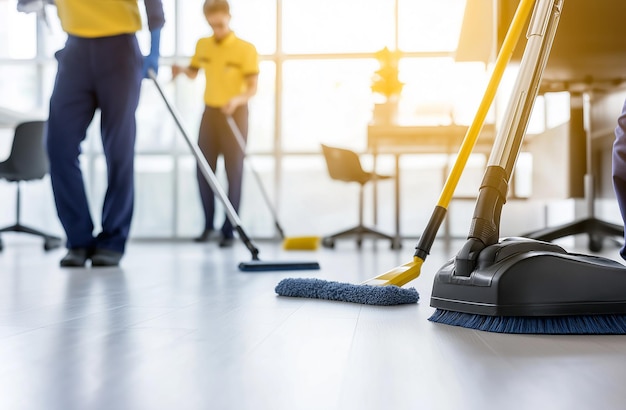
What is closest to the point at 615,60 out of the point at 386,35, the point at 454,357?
the point at 454,357

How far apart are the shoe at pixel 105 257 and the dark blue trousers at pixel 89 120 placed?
22 millimetres

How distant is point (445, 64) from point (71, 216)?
416 centimetres

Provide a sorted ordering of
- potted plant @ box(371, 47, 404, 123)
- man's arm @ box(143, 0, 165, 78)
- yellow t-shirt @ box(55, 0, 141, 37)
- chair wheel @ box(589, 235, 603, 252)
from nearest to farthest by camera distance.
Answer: yellow t-shirt @ box(55, 0, 141, 37)
man's arm @ box(143, 0, 165, 78)
chair wheel @ box(589, 235, 603, 252)
potted plant @ box(371, 47, 404, 123)

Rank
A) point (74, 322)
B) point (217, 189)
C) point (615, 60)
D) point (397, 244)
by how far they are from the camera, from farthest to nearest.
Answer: point (397, 244), point (615, 60), point (217, 189), point (74, 322)

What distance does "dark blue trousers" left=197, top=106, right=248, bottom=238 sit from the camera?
4473mm

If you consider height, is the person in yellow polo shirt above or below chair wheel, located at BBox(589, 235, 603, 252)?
above

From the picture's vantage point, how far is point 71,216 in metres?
2.42

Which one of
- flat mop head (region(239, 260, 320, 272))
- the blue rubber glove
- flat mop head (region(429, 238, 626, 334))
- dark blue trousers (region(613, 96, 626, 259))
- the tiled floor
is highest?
the blue rubber glove

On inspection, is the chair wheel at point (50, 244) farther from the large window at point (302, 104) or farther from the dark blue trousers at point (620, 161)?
the dark blue trousers at point (620, 161)

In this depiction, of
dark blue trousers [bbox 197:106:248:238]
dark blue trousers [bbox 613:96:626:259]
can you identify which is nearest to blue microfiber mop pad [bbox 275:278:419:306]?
dark blue trousers [bbox 613:96:626:259]

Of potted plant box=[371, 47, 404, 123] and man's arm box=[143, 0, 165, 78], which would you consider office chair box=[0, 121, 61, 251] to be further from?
potted plant box=[371, 47, 404, 123]

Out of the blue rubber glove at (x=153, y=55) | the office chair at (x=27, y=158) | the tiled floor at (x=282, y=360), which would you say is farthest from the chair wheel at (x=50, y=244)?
the tiled floor at (x=282, y=360)

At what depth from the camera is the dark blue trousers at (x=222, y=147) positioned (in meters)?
4.47

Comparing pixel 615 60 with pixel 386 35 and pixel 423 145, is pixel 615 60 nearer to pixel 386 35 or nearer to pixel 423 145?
pixel 423 145
